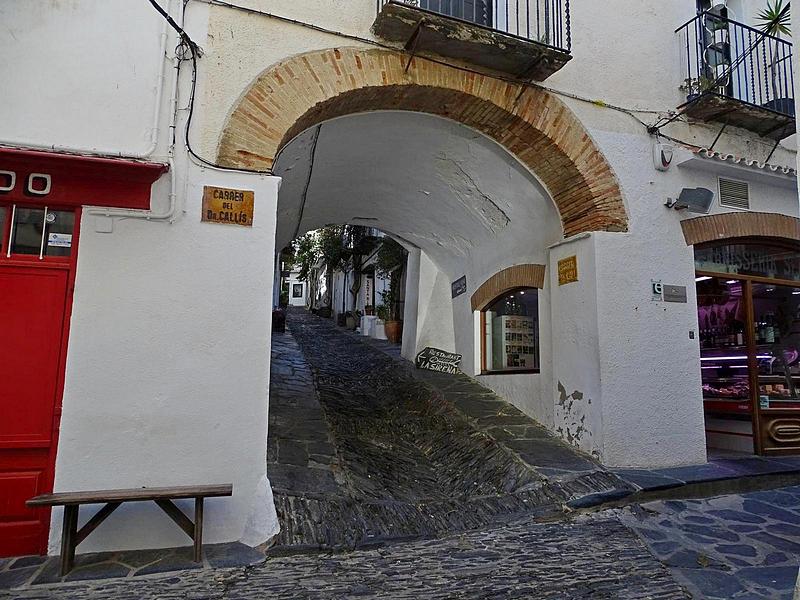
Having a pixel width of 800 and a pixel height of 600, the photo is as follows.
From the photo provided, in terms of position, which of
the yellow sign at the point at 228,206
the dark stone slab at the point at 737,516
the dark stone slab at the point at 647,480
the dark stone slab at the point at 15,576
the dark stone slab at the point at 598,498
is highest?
the yellow sign at the point at 228,206

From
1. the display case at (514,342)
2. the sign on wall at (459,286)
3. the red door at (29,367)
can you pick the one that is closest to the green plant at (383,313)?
the sign on wall at (459,286)

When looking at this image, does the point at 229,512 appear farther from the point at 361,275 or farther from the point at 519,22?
the point at 361,275

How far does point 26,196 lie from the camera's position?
3.70m

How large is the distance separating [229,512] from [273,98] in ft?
10.7

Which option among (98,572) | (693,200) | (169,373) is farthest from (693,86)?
(98,572)

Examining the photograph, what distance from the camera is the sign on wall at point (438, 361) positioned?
9.19m

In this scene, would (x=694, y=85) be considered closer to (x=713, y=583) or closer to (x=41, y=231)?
(x=713, y=583)

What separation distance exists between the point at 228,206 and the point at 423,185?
3.66 meters

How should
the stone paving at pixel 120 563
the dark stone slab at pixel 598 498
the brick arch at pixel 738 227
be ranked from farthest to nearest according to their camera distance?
the brick arch at pixel 738 227, the dark stone slab at pixel 598 498, the stone paving at pixel 120 563

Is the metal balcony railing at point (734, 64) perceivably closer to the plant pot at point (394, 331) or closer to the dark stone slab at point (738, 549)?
the dark stone slab at point (738, 549)

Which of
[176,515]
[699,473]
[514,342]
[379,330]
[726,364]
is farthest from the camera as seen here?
[379,330]

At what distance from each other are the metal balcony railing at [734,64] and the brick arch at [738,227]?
127 cm

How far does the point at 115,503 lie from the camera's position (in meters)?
3.40

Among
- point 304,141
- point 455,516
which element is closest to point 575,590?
point 455,516
